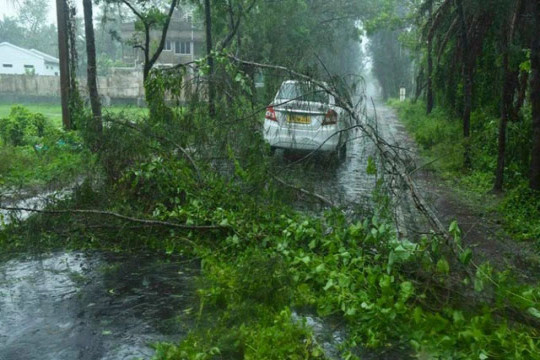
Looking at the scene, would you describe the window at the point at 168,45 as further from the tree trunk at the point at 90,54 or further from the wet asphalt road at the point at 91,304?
the wet asphalt road at the point at 91,304

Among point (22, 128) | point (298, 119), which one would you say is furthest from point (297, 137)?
point (22, 128)

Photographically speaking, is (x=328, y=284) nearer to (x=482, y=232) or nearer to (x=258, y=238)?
(x=258, y=238)

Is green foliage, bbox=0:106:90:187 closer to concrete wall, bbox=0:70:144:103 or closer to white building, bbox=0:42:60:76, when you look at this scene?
concrete wall, bbox=0:70:144:103

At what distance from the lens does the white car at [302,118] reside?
748 centimetres

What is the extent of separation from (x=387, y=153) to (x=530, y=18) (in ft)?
16.7

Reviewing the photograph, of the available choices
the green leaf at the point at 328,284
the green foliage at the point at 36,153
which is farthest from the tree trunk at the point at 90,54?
the green leaf at the point at 328,284

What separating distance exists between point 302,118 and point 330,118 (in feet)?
1.33

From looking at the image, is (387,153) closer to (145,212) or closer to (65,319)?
(145,212)

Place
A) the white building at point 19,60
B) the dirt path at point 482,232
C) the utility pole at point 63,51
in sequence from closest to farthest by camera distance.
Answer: the dirt path at point 482,232 < the utility pole at point 63,51 < the white building at point 19,60

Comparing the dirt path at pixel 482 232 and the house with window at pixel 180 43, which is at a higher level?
the house with window at pixel 180 43

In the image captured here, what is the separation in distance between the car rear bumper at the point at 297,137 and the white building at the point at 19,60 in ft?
168

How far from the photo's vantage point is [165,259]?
254 inches

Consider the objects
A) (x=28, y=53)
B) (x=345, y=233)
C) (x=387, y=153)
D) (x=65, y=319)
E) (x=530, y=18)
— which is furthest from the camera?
(x=28, y=53)

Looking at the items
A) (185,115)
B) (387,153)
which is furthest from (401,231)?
(185,115)
